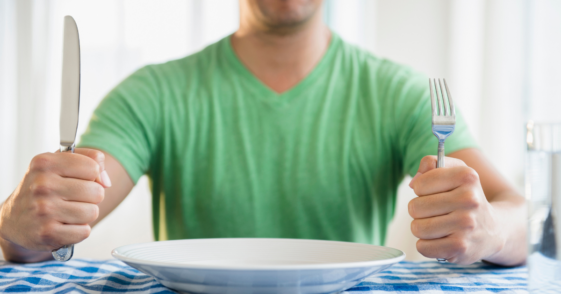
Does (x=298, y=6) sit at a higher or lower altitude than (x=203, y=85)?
higher

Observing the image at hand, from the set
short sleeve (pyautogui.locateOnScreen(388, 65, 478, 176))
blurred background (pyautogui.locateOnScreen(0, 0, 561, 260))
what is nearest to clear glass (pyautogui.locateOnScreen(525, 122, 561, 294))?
short sleeve (pyautogui.locateOnScreen(388, 65, 478, 176))

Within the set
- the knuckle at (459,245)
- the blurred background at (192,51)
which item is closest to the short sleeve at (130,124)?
the knuckle at (459,245)

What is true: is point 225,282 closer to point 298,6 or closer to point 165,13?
point 298,6

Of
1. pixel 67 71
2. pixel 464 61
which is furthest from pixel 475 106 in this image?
pixel 67 71

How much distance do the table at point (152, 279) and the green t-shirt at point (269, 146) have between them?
37cm

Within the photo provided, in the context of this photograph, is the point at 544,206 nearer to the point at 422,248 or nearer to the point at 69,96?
the point at 422,248

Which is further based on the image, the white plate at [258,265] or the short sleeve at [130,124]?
the short sleeve at [130,124]

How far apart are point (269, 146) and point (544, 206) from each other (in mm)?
725

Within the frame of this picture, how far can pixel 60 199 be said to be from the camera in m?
0.57

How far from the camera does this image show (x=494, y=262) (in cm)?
67

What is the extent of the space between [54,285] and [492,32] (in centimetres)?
237

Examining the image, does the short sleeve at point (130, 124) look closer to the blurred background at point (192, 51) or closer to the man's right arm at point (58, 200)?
the man's right arm at point (58, 200)

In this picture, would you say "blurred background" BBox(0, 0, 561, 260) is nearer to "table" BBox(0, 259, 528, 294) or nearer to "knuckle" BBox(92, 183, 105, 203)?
"table" BBox(0, 259, 528, 294)

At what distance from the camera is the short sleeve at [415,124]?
0.94 m
